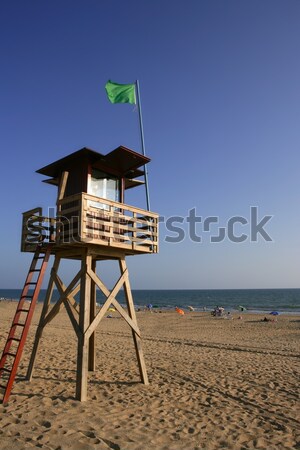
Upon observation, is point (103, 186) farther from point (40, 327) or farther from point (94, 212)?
point (40, 327)

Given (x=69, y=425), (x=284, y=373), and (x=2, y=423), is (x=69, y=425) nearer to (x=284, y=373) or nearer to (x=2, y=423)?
(x=2, y=423)

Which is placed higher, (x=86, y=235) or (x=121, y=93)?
(x=121, y=93)

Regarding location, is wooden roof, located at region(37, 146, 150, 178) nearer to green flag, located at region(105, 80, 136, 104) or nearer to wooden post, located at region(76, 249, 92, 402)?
wooden post, located at region(76, 249, 92, 402)

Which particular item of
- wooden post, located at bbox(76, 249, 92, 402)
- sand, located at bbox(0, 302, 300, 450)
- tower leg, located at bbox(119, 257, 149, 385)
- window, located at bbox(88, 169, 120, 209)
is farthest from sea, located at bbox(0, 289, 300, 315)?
wooden post, located at bbox(76, 249, 92, 402)

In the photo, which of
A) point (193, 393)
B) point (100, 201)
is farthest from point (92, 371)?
point (100, 201)

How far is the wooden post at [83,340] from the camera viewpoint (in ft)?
28.0

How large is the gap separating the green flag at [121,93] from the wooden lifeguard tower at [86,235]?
10.0 ft

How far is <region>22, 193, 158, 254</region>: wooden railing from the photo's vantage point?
29.7 ft

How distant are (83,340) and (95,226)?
10.0 ft

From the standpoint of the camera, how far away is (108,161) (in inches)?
412

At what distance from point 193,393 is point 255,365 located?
506 cm

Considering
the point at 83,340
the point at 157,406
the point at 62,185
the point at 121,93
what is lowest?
the point at 157,406

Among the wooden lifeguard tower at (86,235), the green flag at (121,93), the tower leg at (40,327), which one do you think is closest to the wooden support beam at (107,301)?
the wooden lifeguard tower at (86,235)

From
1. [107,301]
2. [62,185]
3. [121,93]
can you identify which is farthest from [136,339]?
[121,93]
